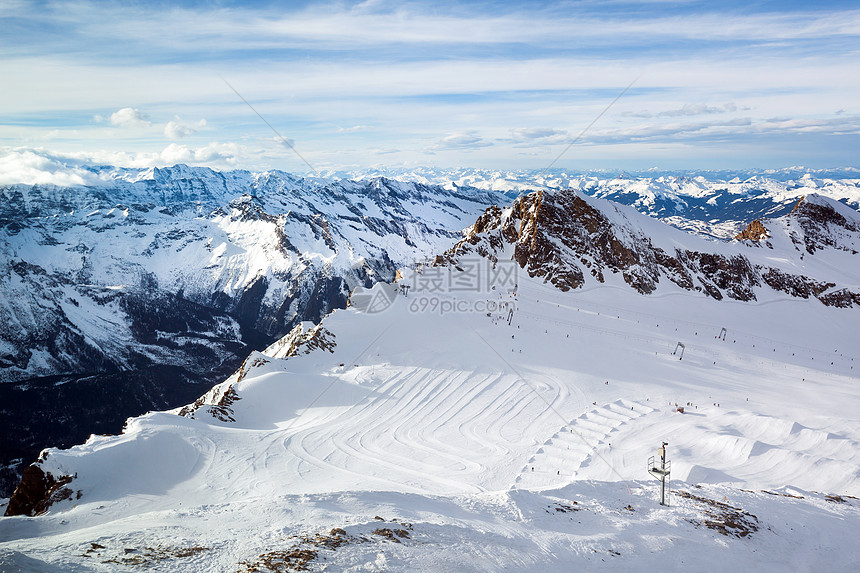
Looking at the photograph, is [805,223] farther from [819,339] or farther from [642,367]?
[642,367]

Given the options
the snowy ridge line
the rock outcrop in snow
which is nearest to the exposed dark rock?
the snowy ridge line

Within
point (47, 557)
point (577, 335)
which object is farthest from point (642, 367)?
point (47, 557)

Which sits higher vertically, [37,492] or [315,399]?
[37,492]


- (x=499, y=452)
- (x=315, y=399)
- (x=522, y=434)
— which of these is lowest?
(x=315, y=399)

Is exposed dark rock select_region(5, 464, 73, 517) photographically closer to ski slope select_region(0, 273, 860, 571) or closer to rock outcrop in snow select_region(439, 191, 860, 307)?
ski slope select_region(0, 273, 860, 571)

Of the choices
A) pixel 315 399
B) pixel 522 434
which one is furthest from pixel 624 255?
pixel 315 399

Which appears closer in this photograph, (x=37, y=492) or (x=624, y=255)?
(x=37, y=492)

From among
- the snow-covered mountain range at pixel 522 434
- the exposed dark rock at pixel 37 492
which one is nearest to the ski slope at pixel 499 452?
the snow-covered mountain range at pixel 522 434

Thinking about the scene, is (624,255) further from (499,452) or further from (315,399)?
(315,399)

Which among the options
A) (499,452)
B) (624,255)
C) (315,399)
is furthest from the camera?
(624,255)
